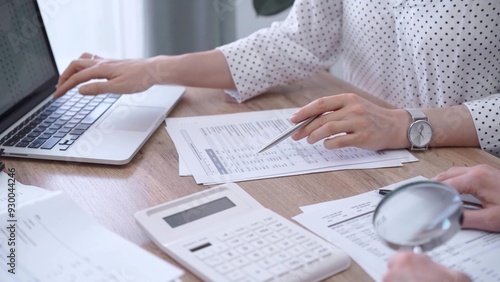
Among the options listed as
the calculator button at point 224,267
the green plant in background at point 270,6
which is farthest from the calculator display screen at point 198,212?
the green plant in background at point 270,6

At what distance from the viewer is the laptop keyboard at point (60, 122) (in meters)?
0.99

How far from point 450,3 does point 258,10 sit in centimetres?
95

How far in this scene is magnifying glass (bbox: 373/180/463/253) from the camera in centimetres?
60

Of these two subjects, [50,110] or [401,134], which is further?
[50,110]

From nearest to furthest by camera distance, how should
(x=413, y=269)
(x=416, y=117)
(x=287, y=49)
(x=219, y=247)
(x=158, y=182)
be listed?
(x=413, y=269) < (x=219, y=247) < (x=158, y=182) < (x=416, y=117) < (x=287, y=49)

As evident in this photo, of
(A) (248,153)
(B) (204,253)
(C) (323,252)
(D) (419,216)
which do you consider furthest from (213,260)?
(A) (248,153)

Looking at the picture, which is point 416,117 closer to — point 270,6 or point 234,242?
point 234,242

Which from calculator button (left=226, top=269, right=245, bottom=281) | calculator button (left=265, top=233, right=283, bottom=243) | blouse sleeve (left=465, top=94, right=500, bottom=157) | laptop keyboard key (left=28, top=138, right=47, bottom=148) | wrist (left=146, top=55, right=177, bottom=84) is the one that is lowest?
blouse sleeve (left=465, top=94, right=500, bottom=157)

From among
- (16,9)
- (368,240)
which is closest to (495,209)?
(368,240)

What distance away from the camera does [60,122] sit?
1068mm

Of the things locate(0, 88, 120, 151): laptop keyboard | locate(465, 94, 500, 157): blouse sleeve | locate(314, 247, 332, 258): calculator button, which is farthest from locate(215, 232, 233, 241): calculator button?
locate(465, 94, 500, 157): blouse sleeve

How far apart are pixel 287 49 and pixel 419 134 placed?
379 millimetres

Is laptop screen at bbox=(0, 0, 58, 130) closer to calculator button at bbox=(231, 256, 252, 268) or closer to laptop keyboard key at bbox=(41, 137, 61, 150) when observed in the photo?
laptop keyboard key at bbox=(41, 137, 61, 150)

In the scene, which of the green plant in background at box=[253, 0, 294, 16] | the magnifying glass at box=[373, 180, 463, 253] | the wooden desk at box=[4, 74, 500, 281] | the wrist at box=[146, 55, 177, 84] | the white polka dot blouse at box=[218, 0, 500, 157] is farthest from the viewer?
the green plant in background at box=[253, 0, 294, 16]
